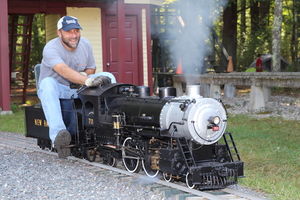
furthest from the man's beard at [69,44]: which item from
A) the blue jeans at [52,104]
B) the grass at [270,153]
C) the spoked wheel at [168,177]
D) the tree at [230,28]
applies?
the tree at [230,28]

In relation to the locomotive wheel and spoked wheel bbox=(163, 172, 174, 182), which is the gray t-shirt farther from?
spoked wheel bbox=(163, 172, 174, 182)

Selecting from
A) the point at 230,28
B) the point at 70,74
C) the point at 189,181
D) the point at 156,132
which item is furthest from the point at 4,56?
the point at 230,28

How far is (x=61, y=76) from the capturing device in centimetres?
691

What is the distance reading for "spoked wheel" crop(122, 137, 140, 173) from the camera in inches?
236

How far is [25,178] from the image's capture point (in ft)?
20.3

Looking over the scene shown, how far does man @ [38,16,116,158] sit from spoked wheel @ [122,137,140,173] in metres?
0.79

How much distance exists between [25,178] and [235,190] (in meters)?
2.31

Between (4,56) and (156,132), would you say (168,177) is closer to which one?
(156,132)

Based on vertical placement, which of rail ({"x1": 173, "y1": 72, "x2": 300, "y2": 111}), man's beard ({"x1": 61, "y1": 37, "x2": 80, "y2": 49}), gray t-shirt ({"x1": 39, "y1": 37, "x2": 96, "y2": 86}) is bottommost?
rail ({"x1": 173, "y1": 72, "x2": 300, "y2": 111})

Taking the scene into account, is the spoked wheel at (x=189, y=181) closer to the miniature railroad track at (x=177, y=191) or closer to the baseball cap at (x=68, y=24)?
the miniature railroad track at (x=177, y=191)

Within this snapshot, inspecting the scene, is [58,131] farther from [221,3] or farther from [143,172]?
[221,3]

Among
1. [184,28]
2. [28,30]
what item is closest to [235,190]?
[28,30]

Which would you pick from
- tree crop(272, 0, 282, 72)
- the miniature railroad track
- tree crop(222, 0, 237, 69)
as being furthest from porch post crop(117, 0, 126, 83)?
tree crop(222, 0, 237, 69)

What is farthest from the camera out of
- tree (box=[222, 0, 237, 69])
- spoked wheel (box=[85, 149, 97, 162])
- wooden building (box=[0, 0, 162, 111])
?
tree (box=[222, 0, 237, 69])
